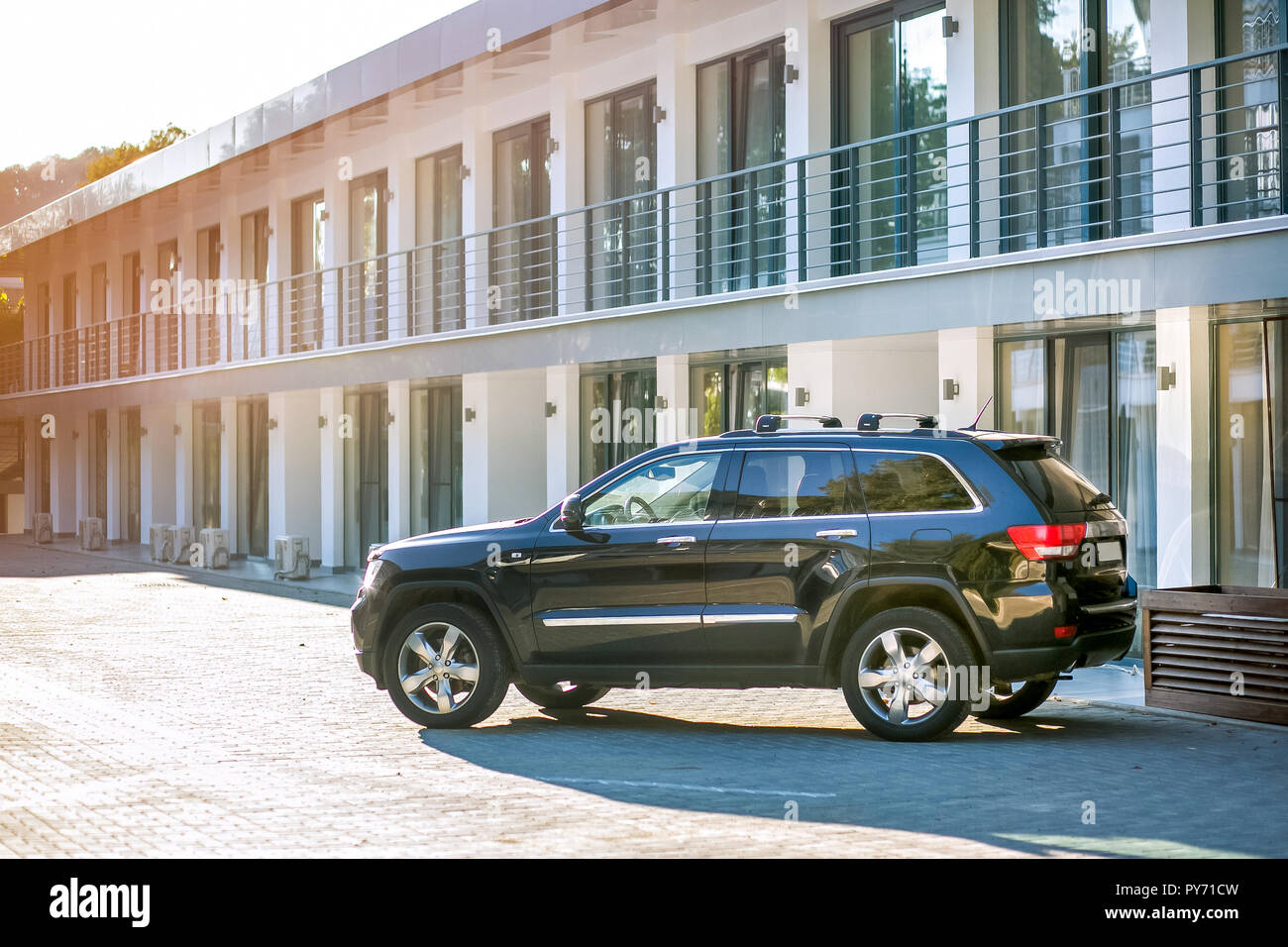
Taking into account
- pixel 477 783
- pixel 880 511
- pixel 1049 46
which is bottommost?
pixel 477 783

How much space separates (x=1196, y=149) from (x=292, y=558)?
16.5m

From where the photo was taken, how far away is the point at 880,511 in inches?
393

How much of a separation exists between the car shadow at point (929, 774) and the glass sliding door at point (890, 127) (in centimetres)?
644

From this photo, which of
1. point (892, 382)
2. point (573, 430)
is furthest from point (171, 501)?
point (892, 382)

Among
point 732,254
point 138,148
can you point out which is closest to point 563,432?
point 732,254

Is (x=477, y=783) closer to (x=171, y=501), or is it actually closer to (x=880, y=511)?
(x=880, y=511)

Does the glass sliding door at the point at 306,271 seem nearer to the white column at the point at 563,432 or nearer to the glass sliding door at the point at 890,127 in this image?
the white column at the point at 563,432

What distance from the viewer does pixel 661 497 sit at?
416 inches

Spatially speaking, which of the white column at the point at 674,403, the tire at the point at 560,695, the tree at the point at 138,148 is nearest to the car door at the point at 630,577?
the tire at the point at 560,695

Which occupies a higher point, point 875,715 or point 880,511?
point 880,511

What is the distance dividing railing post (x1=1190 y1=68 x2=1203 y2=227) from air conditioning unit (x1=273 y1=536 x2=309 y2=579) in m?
16.2

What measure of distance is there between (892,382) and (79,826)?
1135 centimetres

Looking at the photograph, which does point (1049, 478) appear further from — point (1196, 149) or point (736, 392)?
point (736, 392)

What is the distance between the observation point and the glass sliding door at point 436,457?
25141 mm
